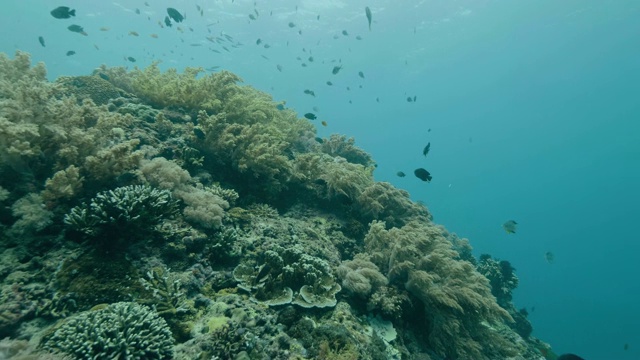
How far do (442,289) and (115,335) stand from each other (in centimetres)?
630

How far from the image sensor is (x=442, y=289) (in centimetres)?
691

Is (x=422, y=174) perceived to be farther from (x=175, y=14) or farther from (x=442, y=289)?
(x=175, y=14)

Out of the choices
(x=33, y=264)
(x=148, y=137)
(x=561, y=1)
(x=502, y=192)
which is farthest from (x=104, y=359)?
(x=502, y=192)

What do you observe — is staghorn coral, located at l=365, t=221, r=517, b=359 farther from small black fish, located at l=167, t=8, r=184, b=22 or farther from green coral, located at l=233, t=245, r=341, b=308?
small black fish, located at l=167, t=8, r=184, b=22

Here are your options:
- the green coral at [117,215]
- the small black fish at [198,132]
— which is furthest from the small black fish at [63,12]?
the green coral at [117,215]

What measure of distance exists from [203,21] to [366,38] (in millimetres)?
34256

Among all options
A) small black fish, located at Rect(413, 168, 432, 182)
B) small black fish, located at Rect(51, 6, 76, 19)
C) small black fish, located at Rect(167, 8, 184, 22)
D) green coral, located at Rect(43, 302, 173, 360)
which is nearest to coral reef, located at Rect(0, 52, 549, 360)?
green coral, located at Rect(43, 302, 173, 360)

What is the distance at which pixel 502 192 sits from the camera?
198000mm

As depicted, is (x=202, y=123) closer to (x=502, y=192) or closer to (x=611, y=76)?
(x=611, y=76)

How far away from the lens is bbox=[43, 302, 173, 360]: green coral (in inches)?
132

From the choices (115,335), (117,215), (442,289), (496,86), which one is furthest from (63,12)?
(496,86)

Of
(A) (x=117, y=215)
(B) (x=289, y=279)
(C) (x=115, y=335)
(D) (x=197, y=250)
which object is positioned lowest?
(C) (x=115, y=335)

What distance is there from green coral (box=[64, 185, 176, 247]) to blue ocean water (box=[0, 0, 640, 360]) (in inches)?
684

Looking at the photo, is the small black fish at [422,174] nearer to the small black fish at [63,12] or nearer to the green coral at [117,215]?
the green coral at [117,215]
